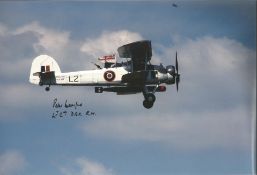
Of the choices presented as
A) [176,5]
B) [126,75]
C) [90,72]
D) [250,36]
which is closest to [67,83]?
[90,72]

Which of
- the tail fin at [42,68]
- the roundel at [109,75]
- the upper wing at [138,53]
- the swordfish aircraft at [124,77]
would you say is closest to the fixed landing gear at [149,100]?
the swordfish aircraft at [124,77]

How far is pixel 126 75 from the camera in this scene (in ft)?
66.1

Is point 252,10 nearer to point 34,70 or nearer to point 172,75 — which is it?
point 172,75

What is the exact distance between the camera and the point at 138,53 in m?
19.9

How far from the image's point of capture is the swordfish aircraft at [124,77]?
65.9 ft

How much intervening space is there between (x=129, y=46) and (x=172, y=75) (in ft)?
7.17

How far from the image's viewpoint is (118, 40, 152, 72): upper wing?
1933 centimetres

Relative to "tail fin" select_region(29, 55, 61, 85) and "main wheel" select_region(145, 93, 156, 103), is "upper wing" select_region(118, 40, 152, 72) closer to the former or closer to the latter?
"main wheel" select_region(145, 93, 156, 103)

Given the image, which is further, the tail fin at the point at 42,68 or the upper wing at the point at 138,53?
the tail fin at the point at 42,68

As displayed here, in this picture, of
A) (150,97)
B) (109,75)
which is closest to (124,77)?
(109,75)

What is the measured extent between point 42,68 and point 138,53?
404 centimetres

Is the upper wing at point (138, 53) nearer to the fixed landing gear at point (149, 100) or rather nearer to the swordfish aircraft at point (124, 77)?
the swordfish aircraft at point (124, 77)

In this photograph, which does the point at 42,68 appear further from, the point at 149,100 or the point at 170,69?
the point at 170,69

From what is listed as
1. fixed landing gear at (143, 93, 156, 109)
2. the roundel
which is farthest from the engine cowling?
the roundel
